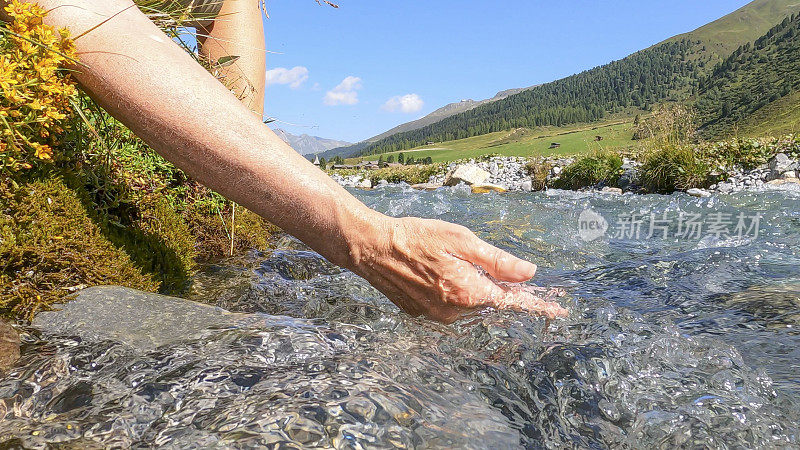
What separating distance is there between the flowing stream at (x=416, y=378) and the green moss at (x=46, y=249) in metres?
0.19

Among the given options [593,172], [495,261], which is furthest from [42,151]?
[593,172]

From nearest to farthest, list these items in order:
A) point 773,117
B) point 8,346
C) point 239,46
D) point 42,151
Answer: point 8,346 → point 42,151 → point 239,46 → point 773,117

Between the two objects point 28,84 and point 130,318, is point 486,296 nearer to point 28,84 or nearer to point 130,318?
point 130,318

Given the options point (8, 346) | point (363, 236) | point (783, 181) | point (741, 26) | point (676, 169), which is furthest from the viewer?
point (741, 26)

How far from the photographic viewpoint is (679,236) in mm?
5227

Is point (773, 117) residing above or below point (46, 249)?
below

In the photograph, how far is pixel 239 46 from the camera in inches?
144

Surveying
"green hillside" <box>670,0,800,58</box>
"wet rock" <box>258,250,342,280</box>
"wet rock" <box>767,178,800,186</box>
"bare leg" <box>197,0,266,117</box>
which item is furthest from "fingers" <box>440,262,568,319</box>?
"green hillside" <box>670,0,800,58</box>

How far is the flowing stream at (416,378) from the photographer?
1.16 meters

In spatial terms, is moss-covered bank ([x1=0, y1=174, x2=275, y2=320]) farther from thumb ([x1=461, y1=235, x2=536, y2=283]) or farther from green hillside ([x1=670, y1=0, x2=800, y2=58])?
green hillside ([x1=670, y1=0, x2=800, y2=58])

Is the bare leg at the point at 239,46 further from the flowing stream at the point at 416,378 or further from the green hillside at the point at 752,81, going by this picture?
the green hillside at the point at 752,81

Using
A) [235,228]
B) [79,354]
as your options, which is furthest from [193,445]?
[235,228]

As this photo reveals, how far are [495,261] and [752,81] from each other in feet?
333

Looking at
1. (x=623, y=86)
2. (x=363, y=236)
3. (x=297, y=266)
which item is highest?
(x=623, y=86)
